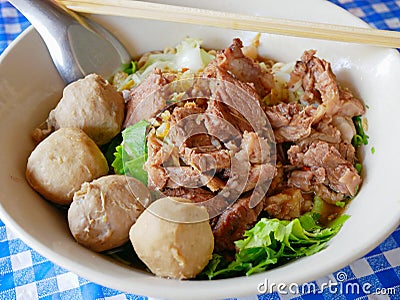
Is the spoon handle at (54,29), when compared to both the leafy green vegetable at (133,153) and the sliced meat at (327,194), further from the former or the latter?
the sliced meat at (327,194)

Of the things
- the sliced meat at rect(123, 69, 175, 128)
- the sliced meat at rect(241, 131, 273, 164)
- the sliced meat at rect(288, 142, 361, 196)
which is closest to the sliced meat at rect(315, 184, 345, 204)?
the sliced meat at rect(288, 142, 361, 196)

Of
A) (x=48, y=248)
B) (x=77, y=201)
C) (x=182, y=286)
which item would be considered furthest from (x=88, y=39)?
(x=182, y=286)

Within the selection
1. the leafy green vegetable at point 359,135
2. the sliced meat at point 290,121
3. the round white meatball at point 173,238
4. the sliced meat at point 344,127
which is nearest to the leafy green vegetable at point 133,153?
the round white meatball at point 173,238

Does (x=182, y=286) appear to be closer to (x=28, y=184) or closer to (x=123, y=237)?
(x=123, y=237)

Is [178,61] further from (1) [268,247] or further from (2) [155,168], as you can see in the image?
(1) [268,247]

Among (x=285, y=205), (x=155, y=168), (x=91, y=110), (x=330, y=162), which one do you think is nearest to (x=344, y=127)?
(x=330, y=162)

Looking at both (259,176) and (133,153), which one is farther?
(133,153)

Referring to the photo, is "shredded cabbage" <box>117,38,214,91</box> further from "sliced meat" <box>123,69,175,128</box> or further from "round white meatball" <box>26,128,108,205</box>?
"round white meatball" <box>26,128,108,205</box>

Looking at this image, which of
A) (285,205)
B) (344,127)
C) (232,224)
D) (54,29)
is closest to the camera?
(232,224)
